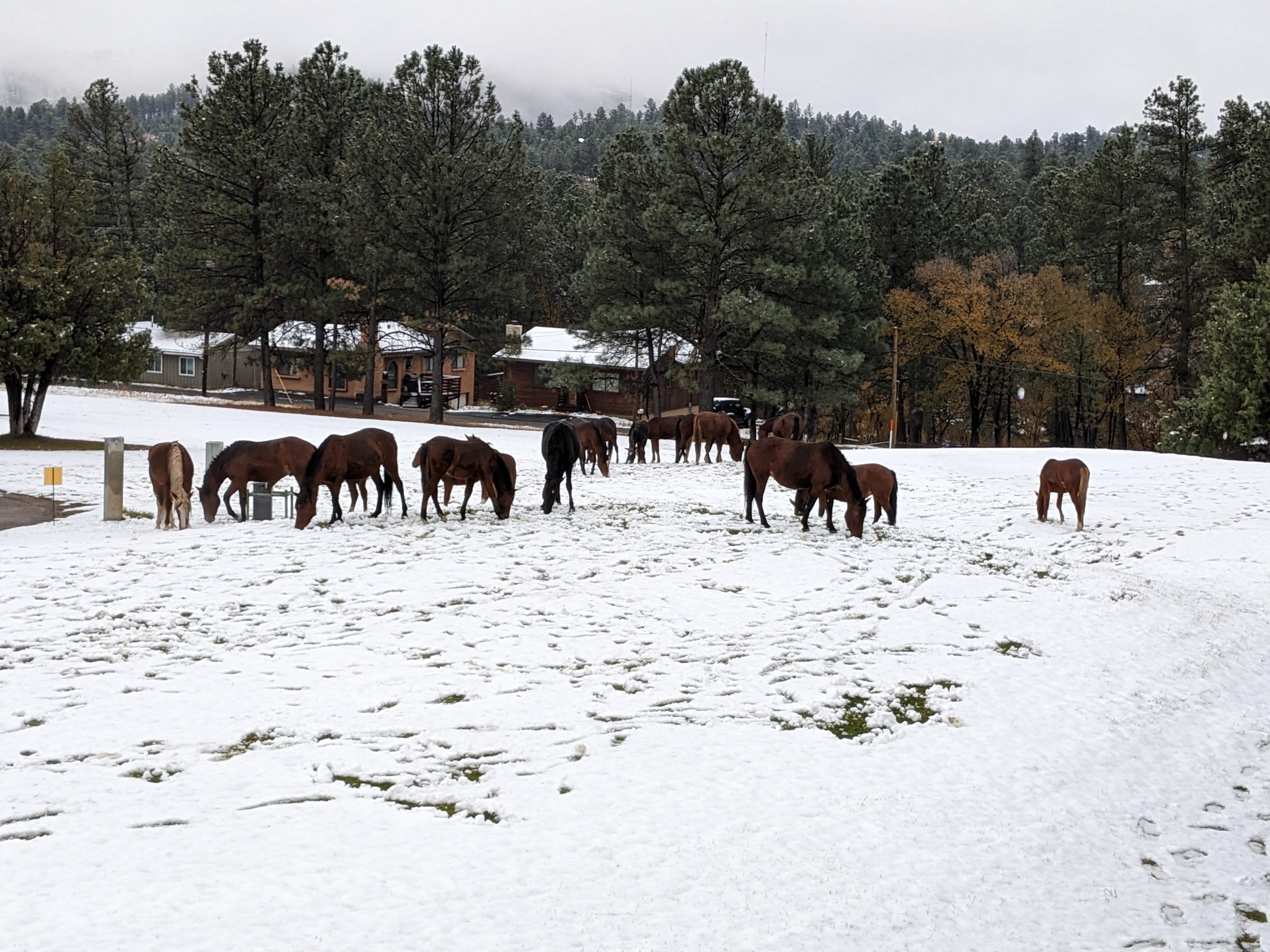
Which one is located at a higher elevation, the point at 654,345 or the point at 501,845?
the point at 654,345

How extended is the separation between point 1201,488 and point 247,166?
42.8 m

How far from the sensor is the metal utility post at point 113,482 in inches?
680

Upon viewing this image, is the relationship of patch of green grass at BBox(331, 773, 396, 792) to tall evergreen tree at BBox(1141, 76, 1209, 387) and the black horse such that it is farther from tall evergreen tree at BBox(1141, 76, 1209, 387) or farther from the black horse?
tall evergreen tree at BBox(1141, 76, 1209, 387)

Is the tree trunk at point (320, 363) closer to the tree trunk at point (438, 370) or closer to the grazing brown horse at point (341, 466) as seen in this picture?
the tree trunk at point (438, 370)

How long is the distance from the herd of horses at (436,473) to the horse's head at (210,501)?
0.05ft

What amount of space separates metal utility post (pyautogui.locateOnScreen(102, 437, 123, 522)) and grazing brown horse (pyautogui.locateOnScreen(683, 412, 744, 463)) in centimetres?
1654

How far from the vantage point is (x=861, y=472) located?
1875cm

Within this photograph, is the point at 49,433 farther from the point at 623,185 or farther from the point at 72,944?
the point at 72,944

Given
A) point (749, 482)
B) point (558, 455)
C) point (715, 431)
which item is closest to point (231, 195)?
point (715, 431)

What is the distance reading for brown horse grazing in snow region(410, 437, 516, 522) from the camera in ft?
54.5

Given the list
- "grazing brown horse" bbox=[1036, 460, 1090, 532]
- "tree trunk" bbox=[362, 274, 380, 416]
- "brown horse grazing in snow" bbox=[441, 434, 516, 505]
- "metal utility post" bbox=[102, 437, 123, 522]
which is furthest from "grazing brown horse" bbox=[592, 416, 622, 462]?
"tree trunk" bbox=[362, 274, 380, 416]

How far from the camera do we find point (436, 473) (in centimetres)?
1670

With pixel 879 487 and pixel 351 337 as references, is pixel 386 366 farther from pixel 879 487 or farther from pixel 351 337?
pixel 879 487

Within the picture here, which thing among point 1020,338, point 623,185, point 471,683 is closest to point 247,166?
point 623,185
